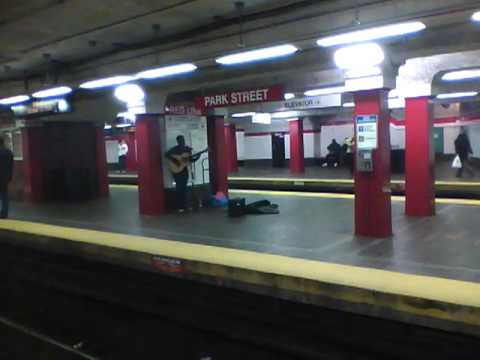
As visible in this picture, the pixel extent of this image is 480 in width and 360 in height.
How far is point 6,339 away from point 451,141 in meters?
21.8

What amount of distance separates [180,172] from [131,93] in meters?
1.94

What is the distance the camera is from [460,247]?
6.33 metres

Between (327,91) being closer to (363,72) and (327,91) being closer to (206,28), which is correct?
(363,72)

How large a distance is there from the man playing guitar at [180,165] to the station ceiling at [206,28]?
220cm

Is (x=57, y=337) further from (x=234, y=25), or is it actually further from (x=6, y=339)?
(x=234, y=25)

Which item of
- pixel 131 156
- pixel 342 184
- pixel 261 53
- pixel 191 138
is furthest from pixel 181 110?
pixel 131 156

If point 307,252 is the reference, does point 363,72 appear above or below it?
above

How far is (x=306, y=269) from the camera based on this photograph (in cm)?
546

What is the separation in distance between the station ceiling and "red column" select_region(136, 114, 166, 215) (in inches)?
67.8

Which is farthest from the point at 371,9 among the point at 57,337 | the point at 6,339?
the point at 6,339

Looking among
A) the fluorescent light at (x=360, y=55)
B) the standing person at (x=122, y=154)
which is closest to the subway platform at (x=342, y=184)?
the standing person at (x=122, y=154)

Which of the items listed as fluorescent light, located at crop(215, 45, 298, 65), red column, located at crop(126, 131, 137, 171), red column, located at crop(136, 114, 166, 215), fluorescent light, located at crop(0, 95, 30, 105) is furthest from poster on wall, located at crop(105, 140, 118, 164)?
fluorescent light, located at crop(215, 45, 298, 65)

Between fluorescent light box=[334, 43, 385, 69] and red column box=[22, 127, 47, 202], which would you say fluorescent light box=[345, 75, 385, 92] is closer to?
fluorescent light box=[334, 43, 385, 69]

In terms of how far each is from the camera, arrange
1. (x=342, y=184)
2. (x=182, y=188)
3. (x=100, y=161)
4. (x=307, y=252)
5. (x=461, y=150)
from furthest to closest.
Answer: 1. (x=461, y=150)
2. (x=342, y=184)
3. (x=100, y=161)
4. (x=182, y=188)
5. (x=307, y=252)
